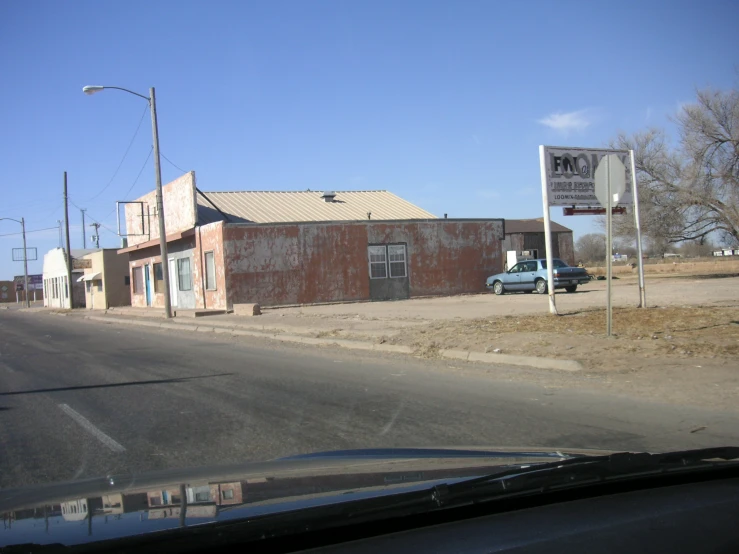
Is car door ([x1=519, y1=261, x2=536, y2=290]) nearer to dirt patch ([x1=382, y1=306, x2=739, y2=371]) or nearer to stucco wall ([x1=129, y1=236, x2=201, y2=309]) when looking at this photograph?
dirt patch ([x1=382, y1=306, x2=739, y2=371])

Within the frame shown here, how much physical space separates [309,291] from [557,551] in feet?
90.3

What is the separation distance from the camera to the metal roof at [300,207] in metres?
33.2

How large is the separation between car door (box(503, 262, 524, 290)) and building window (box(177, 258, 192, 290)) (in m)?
15.9

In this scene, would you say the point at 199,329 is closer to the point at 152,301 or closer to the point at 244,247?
the point at 244,247

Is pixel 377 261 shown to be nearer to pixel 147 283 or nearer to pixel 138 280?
pixel 147 283

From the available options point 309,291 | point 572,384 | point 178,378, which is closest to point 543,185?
point 572,384

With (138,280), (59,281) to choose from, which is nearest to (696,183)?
(138,280)

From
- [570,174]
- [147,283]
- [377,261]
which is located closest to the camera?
[570,174]

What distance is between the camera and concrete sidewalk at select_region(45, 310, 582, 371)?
416 inches

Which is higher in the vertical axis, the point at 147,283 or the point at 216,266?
the point at 216,266

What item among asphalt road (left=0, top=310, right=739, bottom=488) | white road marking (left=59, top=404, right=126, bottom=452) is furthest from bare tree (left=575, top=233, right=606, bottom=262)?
white road marking (left=59, top=404, right=126, bottom=452)

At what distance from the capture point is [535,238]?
2564 inches

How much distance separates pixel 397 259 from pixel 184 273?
1115 centimetres

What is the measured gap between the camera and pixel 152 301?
3838cm
